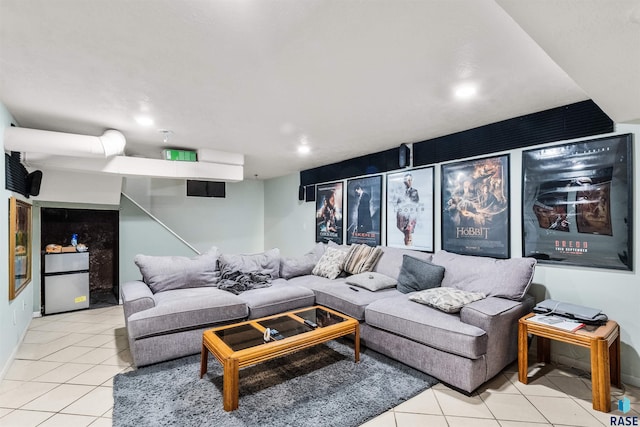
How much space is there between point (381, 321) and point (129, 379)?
2.16 metres

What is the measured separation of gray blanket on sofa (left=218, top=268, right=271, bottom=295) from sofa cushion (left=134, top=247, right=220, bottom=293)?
0.13 metres

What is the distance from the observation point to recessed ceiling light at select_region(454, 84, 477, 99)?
2.34 meters

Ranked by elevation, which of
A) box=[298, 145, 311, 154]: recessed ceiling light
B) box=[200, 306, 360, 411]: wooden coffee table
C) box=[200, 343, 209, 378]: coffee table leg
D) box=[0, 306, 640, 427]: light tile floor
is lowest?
box=[0, 306, 640, 427]: light tile floor

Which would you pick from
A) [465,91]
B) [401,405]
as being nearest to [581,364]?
[401,405]

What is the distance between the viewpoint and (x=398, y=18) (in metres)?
1.53

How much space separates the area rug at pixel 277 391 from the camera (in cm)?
195

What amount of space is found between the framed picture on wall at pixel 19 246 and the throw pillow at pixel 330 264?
324cm

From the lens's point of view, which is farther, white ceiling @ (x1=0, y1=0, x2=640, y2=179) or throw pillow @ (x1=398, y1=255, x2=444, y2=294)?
throw pillow @ (x1=398, y1=255, x2=444, y2=294)

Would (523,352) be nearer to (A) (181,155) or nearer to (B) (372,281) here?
(B) (372,281)

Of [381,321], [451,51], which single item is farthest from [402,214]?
[451,51]

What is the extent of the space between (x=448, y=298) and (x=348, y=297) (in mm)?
1030

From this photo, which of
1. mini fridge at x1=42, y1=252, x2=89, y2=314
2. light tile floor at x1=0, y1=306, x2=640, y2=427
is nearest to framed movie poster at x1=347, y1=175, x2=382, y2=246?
light tile floor at x1=0, y1=306, x2=640, y2=427

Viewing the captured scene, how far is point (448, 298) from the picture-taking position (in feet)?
8.73

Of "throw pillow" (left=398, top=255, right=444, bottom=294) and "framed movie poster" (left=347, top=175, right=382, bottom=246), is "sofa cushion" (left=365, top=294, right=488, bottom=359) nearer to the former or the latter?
"throw pillow" (left=398, top=255, right=444, bottom=294)
